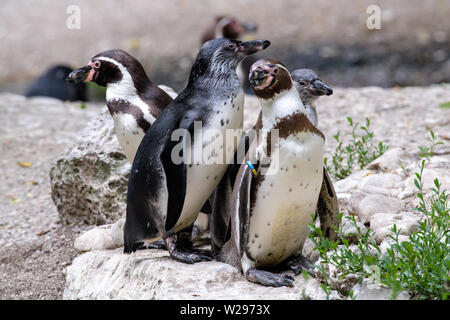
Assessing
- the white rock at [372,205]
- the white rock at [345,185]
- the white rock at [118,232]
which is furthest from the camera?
the white rock at [345,185]

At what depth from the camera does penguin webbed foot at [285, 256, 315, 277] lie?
11.2 feet

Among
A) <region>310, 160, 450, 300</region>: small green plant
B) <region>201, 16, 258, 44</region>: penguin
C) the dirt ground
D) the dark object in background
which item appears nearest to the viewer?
<region>310, 160, 450, 300</region>: small green plant

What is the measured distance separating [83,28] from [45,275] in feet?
34.4

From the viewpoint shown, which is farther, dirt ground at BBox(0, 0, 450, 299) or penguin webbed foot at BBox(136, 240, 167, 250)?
dirt ground at BBox(0, 0, 450, 299)

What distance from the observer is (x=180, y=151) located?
338cm

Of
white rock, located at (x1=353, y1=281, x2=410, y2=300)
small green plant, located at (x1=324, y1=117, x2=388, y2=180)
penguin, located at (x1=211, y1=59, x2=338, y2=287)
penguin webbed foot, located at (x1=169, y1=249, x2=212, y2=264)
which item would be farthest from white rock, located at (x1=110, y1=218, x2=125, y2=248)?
white rock, located at (x1=353, y1=281, x2=410, y2=300)

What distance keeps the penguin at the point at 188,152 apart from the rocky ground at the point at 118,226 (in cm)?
21

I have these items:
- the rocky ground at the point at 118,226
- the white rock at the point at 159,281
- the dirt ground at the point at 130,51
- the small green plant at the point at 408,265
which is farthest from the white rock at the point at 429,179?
the dirt ground at the point at 130,51

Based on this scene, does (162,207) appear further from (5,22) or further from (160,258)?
(5,22)

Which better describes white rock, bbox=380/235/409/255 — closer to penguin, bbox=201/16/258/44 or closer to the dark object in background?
penguin, bbox=201/16/258/44

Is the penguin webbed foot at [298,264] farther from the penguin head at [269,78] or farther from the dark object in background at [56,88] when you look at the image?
the dark object in background at [56,88]

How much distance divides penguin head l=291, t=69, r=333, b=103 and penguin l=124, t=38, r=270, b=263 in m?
0.30

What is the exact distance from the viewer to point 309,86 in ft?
12.1

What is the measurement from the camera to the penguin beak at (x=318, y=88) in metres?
3.61
